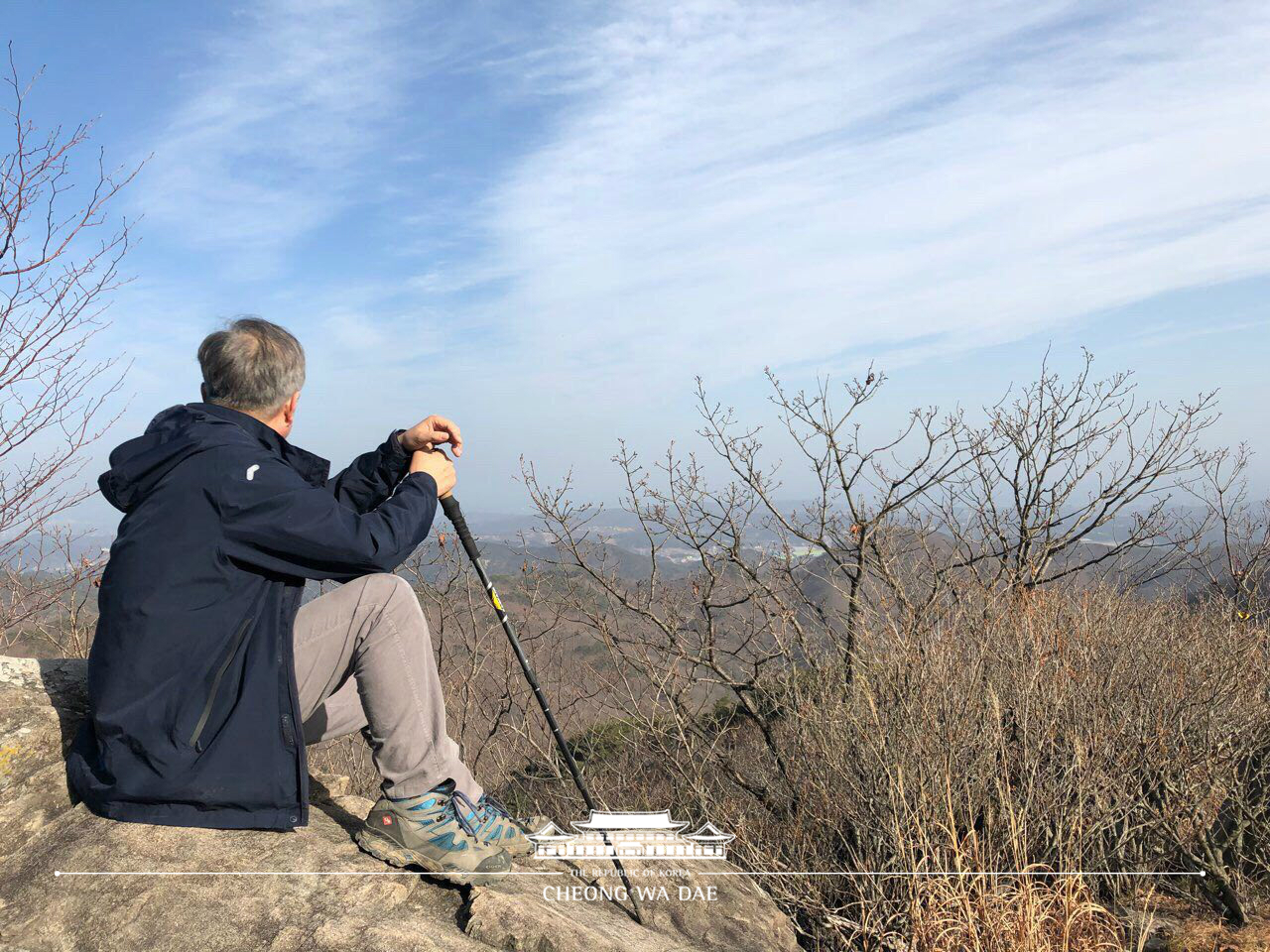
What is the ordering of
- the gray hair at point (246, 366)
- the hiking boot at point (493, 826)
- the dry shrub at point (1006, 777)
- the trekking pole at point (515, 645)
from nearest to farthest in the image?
the gray hair at point (246, 366) < the hiking boot at point (493, 826) < the trekking pole at point (515, 645) < the dry shrub at point (1006, 777)

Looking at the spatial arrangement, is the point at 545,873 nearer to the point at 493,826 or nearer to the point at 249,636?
the point at 493,826

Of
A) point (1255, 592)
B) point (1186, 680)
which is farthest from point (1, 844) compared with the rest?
point (1255, 592)

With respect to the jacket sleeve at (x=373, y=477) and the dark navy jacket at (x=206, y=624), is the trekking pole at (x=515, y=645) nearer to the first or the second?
the jacket sleeve at (x=373, y=477)

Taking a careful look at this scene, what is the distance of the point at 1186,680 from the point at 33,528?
6983 millimetres

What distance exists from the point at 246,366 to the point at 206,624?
0.80 m

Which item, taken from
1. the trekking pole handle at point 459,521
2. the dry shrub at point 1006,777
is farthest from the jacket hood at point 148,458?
the dry shrub at point 1006,777

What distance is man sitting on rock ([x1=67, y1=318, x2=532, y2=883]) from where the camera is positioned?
2398 mm

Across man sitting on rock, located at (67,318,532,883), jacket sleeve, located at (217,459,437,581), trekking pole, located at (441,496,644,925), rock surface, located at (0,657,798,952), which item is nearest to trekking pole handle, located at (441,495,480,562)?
trekking pole, located at (441,496,644,925)

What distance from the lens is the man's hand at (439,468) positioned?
9.47 ft

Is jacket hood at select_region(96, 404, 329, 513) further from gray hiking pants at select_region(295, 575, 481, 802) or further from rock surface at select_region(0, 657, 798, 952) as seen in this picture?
rock surface at select_region(0, 657, 798, 952)

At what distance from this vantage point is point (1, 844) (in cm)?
265

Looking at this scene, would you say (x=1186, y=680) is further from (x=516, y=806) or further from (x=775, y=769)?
(x=516, y=806)

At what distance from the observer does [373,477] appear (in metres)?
3.29

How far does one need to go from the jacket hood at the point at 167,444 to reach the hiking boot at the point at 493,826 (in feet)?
4.36
